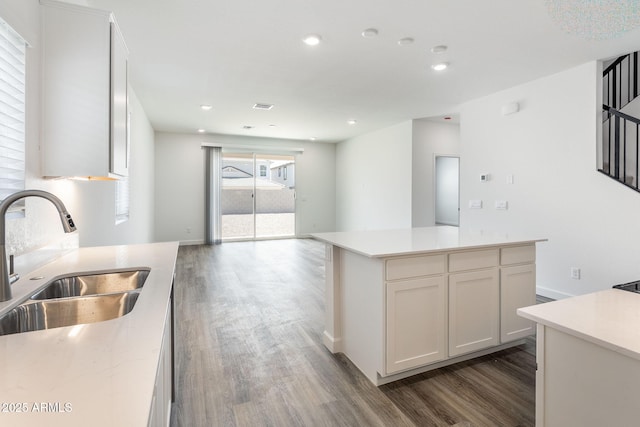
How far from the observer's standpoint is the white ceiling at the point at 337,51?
8.21ft

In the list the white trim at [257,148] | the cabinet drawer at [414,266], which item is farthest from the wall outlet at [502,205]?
the white trim at [257,148]

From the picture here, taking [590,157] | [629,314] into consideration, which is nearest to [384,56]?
[590,157]

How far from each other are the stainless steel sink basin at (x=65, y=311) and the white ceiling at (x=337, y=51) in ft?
7.18

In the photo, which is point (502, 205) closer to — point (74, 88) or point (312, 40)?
point (312, 40)

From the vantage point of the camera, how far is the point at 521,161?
4168 millimetres

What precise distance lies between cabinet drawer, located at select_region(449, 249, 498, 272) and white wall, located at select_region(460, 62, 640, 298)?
6.43 feet

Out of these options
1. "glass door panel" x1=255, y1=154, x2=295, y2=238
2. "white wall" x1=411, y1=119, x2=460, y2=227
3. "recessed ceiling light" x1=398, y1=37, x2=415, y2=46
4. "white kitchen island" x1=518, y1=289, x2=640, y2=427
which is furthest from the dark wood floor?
"glass door panel" x1=255, y1=154, x2=295, y2=238

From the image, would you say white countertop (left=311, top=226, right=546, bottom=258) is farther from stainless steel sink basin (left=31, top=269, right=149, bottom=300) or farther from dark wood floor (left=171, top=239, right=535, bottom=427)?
stainless steel sink basin (left=31, top=269, right=149, bottom=300)

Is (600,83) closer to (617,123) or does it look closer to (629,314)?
(617,123)

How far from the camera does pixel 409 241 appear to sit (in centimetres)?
240

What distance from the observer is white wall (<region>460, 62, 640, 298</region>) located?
333cm

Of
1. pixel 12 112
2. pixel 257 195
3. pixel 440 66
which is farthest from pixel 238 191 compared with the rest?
pixel 12 112

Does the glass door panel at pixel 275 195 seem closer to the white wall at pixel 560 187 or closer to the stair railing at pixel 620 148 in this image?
the white wall at pixel 560 187

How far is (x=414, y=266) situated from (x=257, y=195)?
6.84 metres
